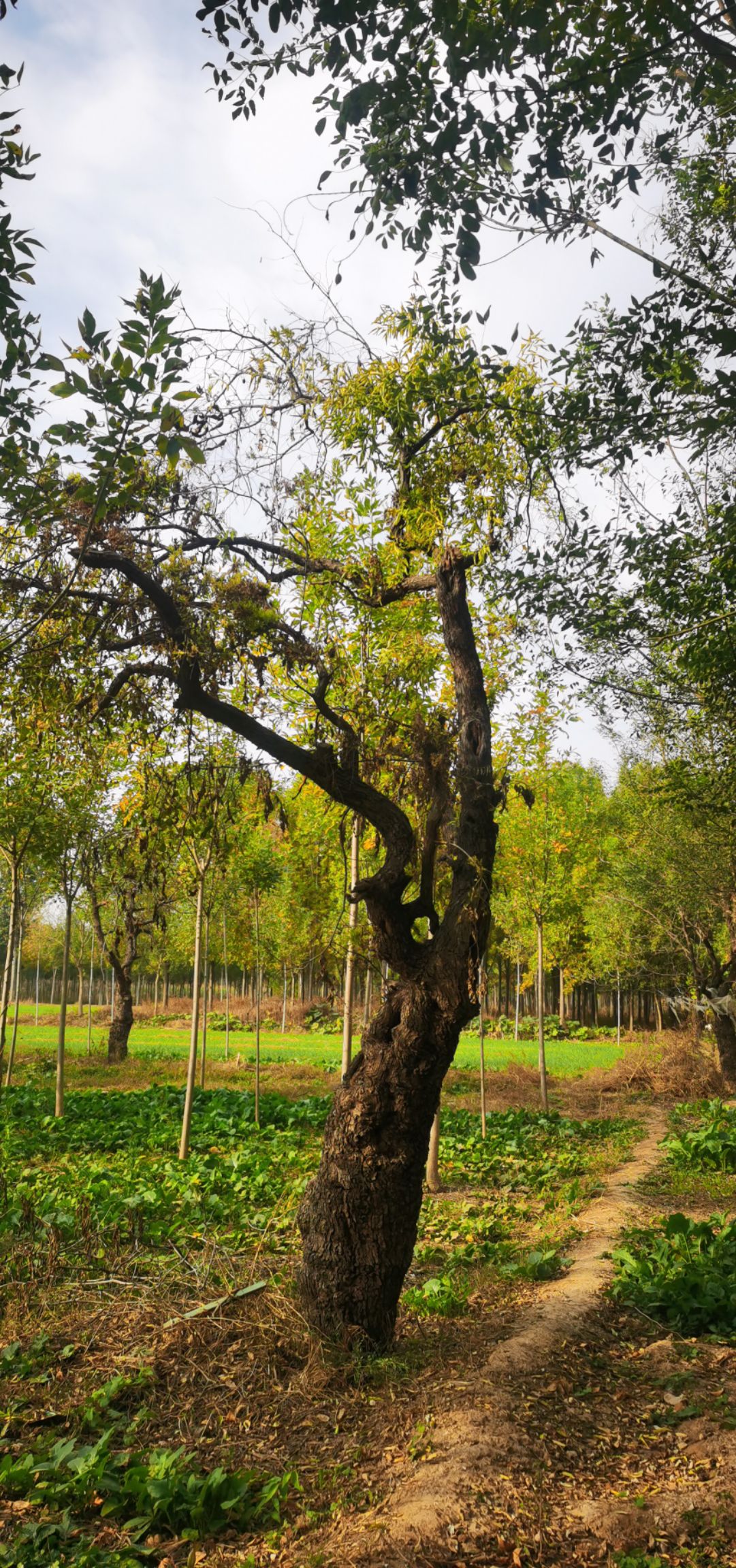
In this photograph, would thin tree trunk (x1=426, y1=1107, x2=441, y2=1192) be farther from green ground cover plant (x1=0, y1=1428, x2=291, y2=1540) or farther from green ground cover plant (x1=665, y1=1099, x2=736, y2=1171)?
green ground cover plant (x1=0, y1=1428, x2=291, y2=1540)

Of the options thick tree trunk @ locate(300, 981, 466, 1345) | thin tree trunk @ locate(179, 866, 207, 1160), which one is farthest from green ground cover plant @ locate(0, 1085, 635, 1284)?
thick tree trunk @ locate(300, 981, 466, 1345)

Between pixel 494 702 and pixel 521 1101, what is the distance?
1277 cm

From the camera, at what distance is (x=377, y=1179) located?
222 inches

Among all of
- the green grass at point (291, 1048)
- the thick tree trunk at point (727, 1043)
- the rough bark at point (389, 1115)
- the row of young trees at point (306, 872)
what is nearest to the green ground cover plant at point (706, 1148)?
the row of young trees at point (306, 872)

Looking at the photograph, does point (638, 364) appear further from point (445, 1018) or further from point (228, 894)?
point (228, 894)

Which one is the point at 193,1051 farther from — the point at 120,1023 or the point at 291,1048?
the point at 291,1048

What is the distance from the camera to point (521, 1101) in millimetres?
19828

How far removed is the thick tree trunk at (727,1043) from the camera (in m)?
19.2

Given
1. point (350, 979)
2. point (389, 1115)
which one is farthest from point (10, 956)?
point (389, 1115)

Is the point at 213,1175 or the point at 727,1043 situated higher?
the point at 727,1043

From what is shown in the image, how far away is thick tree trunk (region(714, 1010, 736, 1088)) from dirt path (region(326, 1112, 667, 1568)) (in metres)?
13.9

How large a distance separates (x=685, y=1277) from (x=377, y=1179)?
7.65 feet

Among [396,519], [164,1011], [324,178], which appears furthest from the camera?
[164,1011]

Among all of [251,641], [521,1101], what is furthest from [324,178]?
[521,1101]
